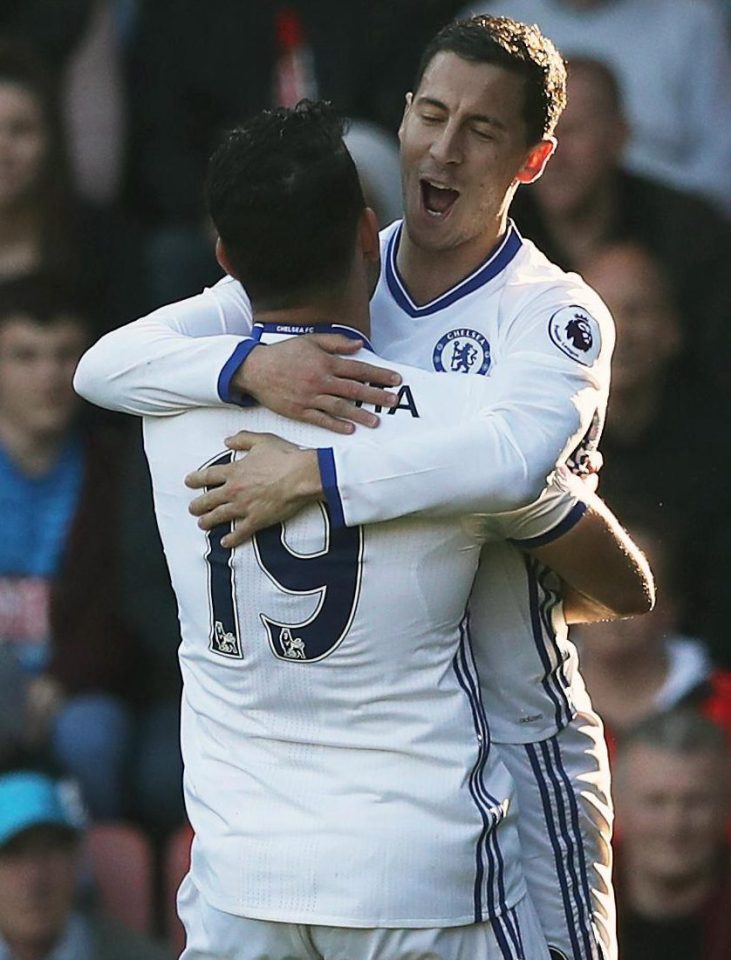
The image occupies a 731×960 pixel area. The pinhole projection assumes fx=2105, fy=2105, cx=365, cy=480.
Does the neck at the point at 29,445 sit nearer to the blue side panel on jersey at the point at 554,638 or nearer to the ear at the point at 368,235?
the blue side panel on jersey at the point at 554,638

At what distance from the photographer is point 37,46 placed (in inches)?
251

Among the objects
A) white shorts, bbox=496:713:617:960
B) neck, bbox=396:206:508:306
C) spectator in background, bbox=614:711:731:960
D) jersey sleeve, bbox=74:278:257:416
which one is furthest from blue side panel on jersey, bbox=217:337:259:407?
spectator in background, bbox=614:711:731:960

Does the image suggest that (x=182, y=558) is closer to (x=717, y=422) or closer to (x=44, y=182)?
(x=717, y=422)

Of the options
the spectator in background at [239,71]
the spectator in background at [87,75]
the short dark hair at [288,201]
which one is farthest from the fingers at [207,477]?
the spectator in background at [87,75]

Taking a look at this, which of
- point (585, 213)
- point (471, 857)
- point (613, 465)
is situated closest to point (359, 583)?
point (471, 857)

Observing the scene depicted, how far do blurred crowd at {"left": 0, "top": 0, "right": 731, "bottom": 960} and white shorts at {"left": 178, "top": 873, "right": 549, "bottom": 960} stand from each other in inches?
79.0

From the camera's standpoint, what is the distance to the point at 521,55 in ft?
10.3

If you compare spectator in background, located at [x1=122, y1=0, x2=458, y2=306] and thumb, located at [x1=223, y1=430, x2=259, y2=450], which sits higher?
spectator in background, located at [x1=122, y1=0, x2=458, y2=306]

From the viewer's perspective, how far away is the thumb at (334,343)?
285 cm

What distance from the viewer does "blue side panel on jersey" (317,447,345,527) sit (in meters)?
2.76

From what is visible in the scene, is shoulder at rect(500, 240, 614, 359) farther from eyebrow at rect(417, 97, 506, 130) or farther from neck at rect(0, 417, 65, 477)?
neck at rect(0, 417, 65, 477)

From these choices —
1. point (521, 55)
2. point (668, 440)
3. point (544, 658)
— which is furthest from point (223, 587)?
point (668, 440)

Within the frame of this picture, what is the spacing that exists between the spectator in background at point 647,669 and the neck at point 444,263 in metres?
2.02

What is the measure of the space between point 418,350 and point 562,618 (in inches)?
18.3
